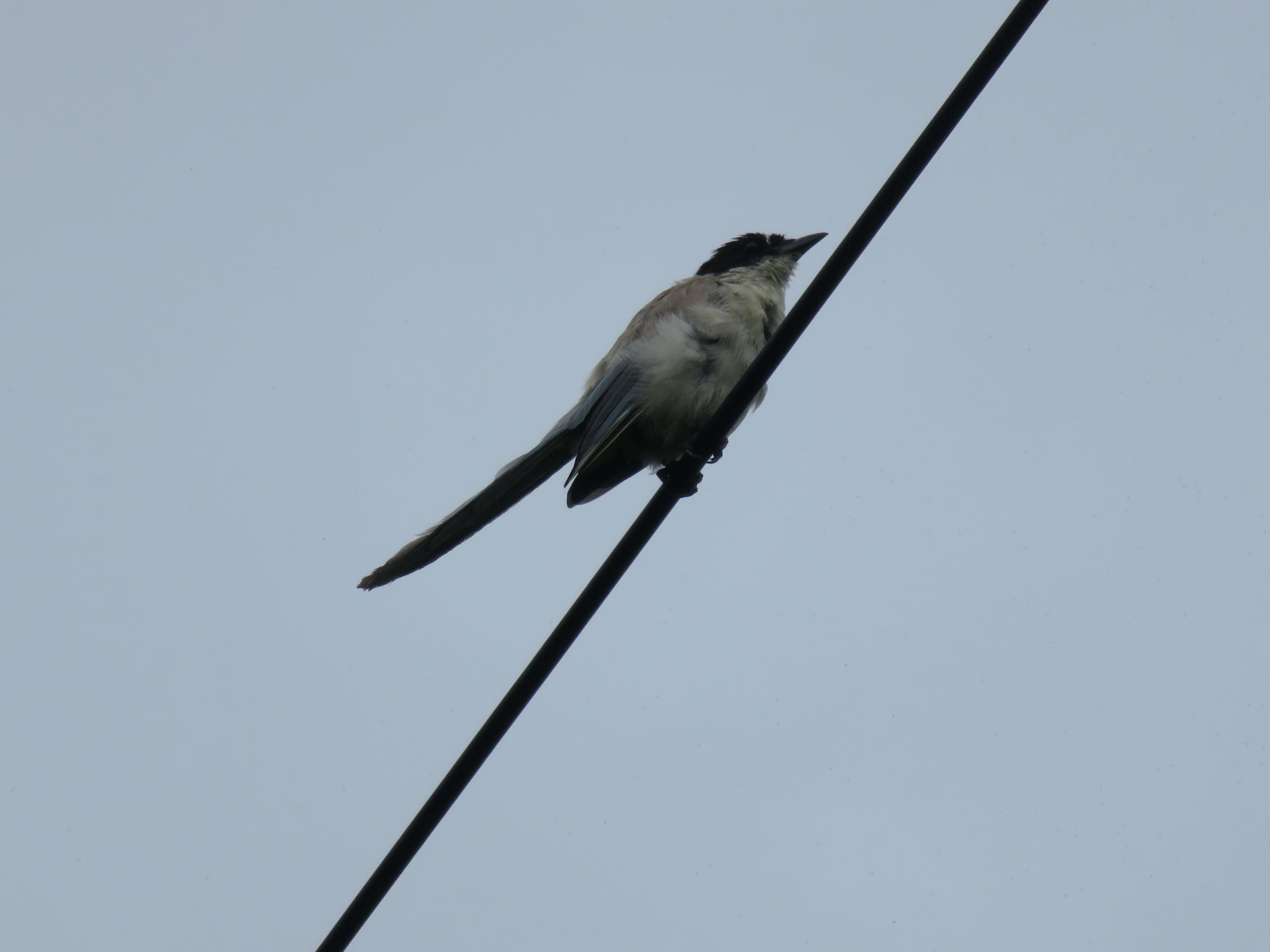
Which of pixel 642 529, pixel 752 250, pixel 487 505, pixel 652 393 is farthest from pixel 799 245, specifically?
pixel 642 529

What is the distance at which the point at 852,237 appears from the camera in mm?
2859

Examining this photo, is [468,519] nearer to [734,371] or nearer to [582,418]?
[582,418]

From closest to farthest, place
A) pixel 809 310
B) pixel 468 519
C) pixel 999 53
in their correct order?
1. pixel 999 53
2. pixel 809 310
3. pixel 468 519

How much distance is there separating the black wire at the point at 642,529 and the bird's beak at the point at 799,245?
2796 mm

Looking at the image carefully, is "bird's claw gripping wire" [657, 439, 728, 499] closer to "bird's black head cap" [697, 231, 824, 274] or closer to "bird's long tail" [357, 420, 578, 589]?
"bird's long tail" [357, 420, 578, 589]

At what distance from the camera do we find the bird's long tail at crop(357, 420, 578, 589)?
4074mm

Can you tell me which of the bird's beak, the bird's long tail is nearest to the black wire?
the bird's long tail

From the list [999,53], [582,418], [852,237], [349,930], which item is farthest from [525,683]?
[582,418]

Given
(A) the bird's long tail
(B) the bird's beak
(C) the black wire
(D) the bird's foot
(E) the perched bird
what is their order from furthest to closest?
(B) the bird's beak < (E) the perched bird < (A) the bird's long tail < (D) the bird's foot < (C) the black wire

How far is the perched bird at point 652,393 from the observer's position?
185 inches

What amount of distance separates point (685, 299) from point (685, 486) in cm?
183

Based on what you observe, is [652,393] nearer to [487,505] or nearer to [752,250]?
[487,505]

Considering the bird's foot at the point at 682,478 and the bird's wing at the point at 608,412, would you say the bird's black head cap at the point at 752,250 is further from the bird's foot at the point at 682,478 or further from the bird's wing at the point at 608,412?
the bird's foot at the point at 682,478

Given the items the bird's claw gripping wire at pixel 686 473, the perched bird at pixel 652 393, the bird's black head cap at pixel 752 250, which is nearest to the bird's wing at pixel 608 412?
the perched bird at pixel 652 393
